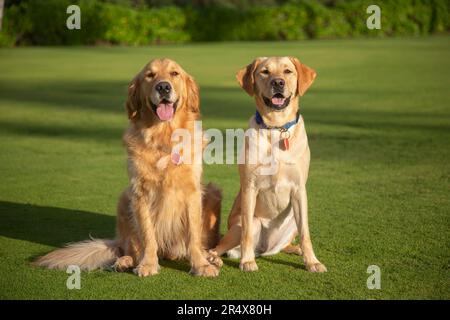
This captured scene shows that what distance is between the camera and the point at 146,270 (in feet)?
16.0

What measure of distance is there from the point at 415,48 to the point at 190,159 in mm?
24935

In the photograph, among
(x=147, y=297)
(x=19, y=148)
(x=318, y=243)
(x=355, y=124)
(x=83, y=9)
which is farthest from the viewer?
(x=83, y=9)

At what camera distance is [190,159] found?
5078 millimetres

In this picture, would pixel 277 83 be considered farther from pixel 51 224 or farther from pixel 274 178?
pixel 51 224

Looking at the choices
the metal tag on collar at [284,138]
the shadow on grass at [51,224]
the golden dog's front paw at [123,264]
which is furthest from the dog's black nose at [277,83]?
the golden dog's front paw at [123,264]

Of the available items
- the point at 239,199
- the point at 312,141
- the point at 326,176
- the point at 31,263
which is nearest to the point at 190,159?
the point at 239,199

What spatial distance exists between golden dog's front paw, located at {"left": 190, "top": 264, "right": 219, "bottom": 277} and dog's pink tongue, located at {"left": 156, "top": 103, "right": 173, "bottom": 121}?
1148 millimetres

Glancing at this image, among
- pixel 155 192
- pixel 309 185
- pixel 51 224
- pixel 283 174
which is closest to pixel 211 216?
pixel 155 192

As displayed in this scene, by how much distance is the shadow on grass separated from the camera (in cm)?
586

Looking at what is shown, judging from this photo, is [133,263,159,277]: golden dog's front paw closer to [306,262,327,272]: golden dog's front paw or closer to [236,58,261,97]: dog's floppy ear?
[306,262,327,272]: golden dog's front paw

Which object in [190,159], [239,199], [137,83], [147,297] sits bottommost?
[147,297]

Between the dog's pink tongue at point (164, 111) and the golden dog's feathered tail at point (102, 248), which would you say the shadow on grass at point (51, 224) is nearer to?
the golden dog's feathered tail at point (102, 248)

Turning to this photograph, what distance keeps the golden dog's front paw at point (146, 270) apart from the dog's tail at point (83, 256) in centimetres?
32

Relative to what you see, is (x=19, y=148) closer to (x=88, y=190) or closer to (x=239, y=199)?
(x=88, y=190)
